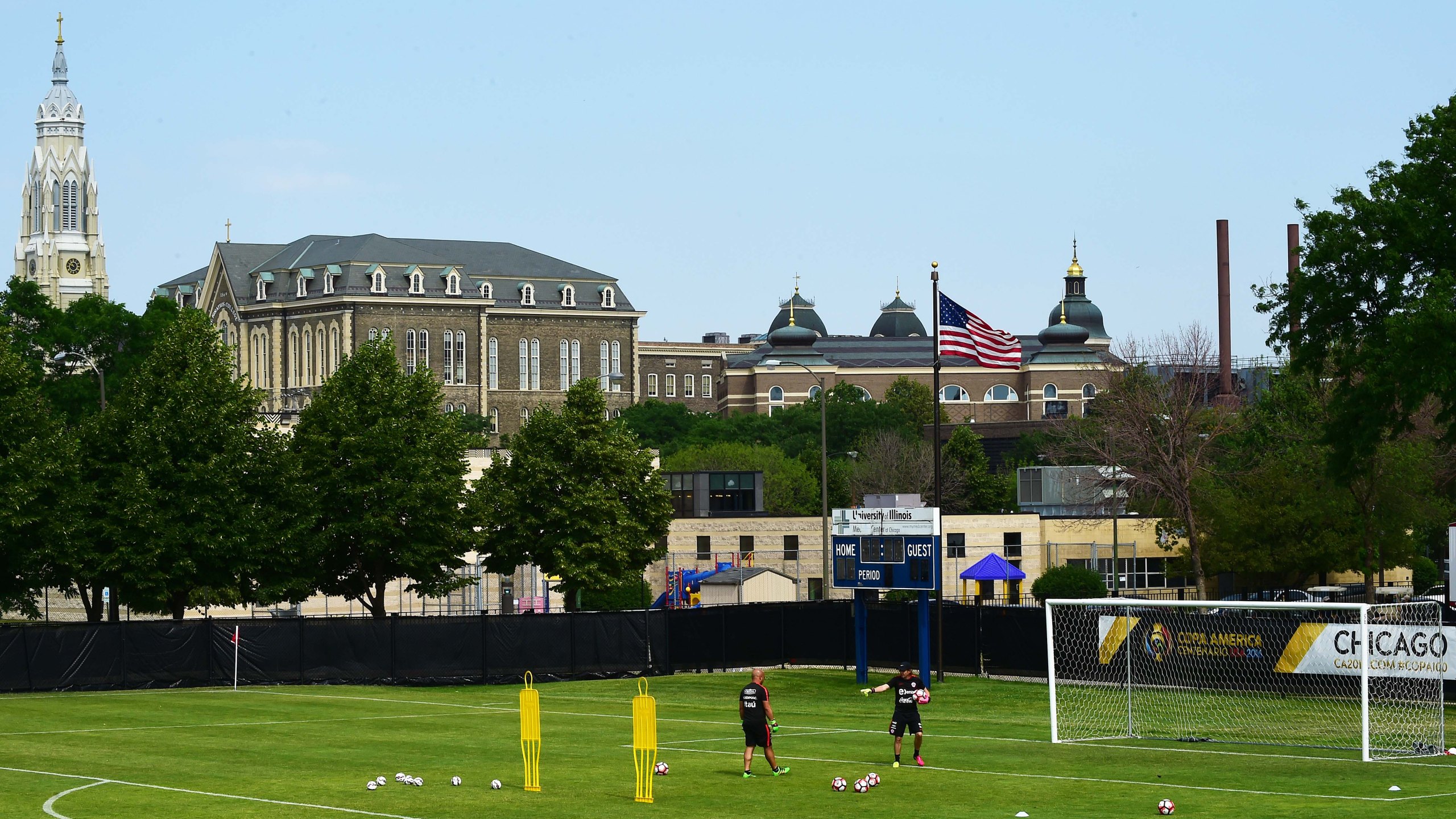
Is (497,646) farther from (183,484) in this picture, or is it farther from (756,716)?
(756,716)

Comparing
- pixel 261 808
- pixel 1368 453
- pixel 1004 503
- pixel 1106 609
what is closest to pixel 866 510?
pixel 1106 609

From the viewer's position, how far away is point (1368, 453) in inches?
2077

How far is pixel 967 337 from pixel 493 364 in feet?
483

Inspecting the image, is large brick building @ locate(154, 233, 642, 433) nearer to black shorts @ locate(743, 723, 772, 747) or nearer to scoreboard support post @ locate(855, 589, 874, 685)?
scoreboard support post @ locate(855, 589, 874, 685)

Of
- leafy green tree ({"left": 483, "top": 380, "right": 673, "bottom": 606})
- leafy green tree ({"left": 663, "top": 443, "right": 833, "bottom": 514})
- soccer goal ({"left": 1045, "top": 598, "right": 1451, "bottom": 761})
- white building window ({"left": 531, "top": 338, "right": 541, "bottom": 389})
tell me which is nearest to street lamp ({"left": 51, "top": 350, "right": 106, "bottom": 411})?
leafy green tree ({"left": 483, "top": 380, "right": 673, "bottom": 606})

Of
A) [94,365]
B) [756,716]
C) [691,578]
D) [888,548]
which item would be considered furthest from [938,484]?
[94,365]

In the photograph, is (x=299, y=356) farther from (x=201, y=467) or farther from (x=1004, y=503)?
(x=201, y=467)

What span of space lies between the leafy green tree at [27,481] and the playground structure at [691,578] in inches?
820

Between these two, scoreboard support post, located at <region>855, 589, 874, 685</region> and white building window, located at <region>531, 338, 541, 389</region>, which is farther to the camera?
white building window, located at <region>531, 338, 541, 389</region>

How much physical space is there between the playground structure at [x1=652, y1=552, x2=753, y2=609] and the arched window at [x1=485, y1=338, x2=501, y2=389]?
108632 mm

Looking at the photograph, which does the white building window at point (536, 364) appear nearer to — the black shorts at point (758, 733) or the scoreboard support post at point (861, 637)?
→ the scoreboard support post at point (861, 637)

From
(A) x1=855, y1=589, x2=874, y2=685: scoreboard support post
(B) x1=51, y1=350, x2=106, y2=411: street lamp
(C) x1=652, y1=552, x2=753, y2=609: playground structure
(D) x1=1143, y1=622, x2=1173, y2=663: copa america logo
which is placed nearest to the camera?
(D) x1=1143, y1=622, x2=1173, y2=663: copa america logo

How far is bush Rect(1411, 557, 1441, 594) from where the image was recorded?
77.6m

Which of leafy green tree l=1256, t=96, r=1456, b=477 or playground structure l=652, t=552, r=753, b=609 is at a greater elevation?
leafy green tree l=1256, t=96, r=1456, b=477
